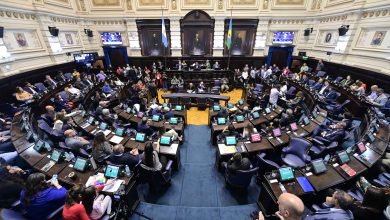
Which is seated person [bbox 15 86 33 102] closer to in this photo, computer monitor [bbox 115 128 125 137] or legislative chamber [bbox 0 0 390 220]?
legislative chamber [bbox 0 0 390 220]

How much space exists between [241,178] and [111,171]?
324 centimetres

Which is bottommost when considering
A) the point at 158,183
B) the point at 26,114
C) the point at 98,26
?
the point at 158,183

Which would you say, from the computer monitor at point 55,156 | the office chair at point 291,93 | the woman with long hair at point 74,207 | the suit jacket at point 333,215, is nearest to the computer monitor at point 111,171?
the woman with long hair at point 74,207

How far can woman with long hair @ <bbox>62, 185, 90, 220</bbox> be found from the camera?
103 inches

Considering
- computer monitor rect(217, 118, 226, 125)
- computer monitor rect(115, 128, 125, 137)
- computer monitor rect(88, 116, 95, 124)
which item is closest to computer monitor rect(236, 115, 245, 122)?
computer monitor rect(217, 118, 226, 125)

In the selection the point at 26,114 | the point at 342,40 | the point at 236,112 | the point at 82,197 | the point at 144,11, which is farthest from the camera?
the point at 144,11

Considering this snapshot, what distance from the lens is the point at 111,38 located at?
53.6 feet

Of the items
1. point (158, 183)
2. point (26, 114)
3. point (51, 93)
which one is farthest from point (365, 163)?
point (51, 93)

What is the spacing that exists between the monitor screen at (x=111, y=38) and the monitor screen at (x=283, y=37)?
14.6 meters

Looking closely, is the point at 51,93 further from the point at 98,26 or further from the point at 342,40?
the point at 342,40

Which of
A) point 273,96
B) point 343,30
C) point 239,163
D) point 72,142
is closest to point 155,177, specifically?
point 239,163

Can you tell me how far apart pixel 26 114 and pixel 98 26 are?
12896 millimetres

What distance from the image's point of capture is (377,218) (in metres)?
2.84

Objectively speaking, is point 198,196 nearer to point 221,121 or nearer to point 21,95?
point 221,121
